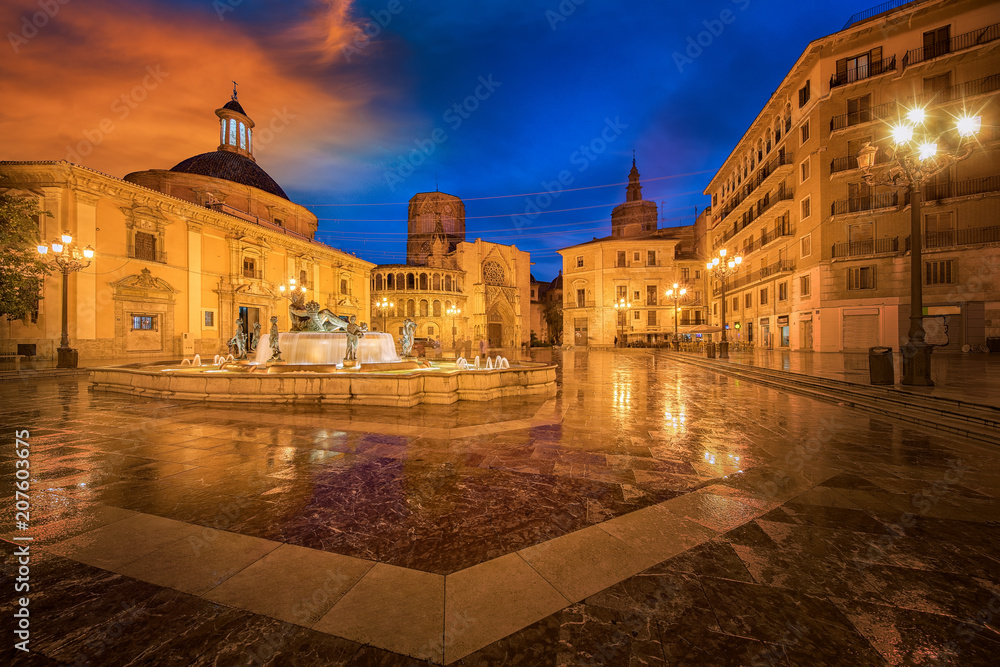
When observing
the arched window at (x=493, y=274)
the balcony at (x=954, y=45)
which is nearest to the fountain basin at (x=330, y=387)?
the balcony at (x=954, y=45)

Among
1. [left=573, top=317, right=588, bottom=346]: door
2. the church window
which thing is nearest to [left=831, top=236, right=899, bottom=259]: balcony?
[left=573, top=317, right=588, bottom=346]: door

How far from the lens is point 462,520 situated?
2.96m

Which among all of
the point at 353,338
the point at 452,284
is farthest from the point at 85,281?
the point at 452,284

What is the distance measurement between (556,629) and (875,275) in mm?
30145

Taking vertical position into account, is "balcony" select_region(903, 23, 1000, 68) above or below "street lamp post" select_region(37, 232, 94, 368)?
above

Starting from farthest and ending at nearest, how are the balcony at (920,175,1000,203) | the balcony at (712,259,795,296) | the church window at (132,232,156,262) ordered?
the balcony at (712,259,795,296) < the church window at (132,232,156,262) < the balcony at (920,175,1000,203)

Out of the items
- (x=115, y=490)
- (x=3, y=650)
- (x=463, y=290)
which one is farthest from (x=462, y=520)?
(x=463, y=290)

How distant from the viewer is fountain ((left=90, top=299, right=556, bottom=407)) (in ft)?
25.5

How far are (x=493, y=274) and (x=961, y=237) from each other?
4051 centimetres

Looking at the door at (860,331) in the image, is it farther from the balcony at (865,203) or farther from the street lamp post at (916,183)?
the street lamp post at (916,183)

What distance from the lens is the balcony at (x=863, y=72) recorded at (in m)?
21.8

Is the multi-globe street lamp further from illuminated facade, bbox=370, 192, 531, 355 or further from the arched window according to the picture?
the arched window

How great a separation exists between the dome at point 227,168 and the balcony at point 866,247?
45037 millimetres

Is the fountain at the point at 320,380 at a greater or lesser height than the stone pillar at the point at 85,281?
lesser
